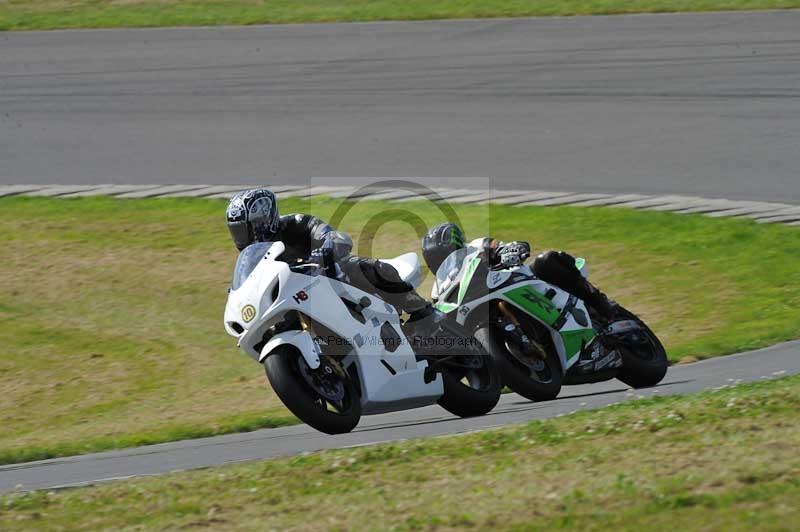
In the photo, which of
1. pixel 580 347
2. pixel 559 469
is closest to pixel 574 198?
pixel 580 347

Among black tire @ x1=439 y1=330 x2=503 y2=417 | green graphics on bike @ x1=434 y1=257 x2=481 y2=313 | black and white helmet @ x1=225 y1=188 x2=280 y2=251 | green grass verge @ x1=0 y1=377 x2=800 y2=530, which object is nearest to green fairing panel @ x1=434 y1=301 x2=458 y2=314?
green graphics on bike @ x1=434 y1=257 x2=481 y2=313

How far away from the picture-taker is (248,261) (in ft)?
28.8

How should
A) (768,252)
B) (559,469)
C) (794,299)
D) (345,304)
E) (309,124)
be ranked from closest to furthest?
(559,469) < (345,304) < (794,299) < (768,252) < (309,124)

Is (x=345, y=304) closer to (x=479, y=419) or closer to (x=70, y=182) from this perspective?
(x=479, y=419)

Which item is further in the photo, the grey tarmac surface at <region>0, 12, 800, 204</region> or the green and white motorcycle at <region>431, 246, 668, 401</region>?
the grey tarmac surface at <region>0, 12, 800, 204</region>

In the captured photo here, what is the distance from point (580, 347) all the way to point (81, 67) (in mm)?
14805

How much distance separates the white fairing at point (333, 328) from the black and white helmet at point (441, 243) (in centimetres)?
88

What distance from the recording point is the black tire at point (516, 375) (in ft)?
30.9

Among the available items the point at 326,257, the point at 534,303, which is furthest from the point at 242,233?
the point at 534,303

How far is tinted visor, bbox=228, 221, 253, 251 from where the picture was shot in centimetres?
920

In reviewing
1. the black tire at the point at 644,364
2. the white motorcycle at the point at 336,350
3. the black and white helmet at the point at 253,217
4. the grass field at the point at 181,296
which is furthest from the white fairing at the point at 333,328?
the black tire at the point at 644,364

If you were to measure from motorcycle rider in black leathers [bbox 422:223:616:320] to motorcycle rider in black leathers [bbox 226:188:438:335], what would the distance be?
602 millimetres

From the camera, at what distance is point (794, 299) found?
12469 millimetres

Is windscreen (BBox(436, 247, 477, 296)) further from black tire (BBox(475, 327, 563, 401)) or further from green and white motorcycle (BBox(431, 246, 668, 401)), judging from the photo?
black tire (BBox(475, 327, 563, 401))
